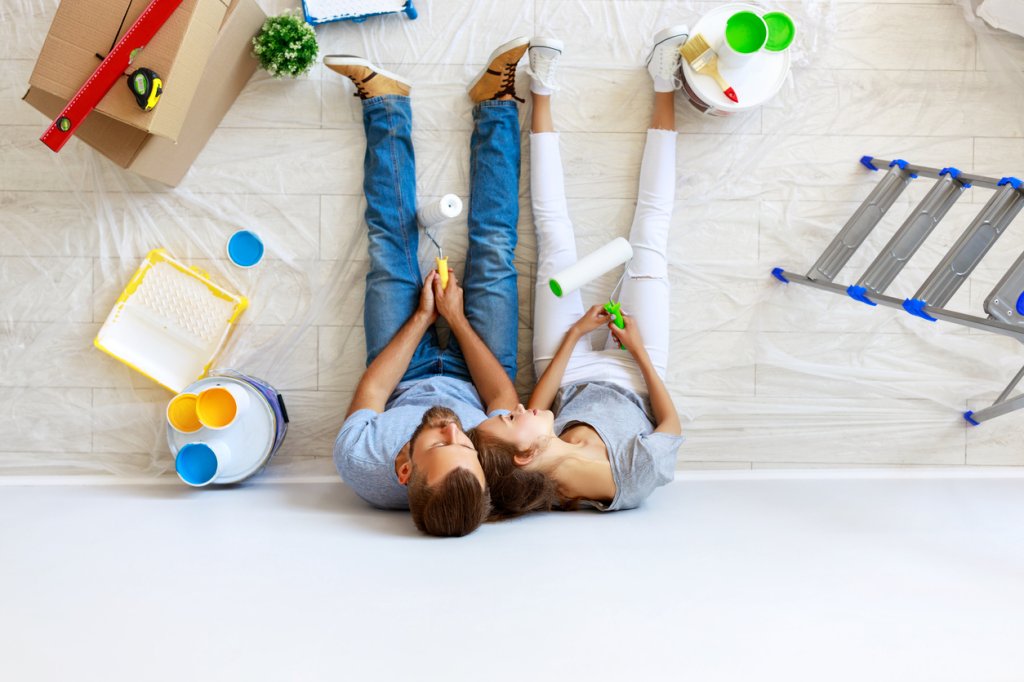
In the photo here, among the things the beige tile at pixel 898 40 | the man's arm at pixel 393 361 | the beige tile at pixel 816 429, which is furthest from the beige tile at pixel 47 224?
the beige tile at pixel 898 40

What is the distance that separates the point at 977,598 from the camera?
946mm

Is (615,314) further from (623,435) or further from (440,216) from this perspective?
(440,216)

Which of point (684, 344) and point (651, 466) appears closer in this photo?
point (651, 466)

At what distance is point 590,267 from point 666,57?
1.49ft

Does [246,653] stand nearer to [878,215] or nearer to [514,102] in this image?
[514,102]

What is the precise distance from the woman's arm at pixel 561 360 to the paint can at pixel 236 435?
1.69 feet

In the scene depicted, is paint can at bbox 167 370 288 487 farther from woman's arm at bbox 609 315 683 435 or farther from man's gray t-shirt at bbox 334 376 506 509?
woman's arm at bbox 609 315 683 435

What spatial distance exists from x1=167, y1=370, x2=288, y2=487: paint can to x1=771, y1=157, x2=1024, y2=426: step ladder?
1097 millimetres

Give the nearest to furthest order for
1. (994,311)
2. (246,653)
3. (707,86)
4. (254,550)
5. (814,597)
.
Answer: (246,653) → (814,597) → (254,550) → (994,311) → (707,86)

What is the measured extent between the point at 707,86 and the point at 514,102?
1.26 ft

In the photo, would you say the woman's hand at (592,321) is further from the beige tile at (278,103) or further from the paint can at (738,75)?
the beige tile at (278,103)

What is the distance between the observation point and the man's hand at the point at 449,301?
1501 mm

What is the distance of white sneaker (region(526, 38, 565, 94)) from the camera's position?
4.77 feet

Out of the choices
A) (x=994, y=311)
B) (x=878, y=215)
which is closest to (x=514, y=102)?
(x=878, y=215)
